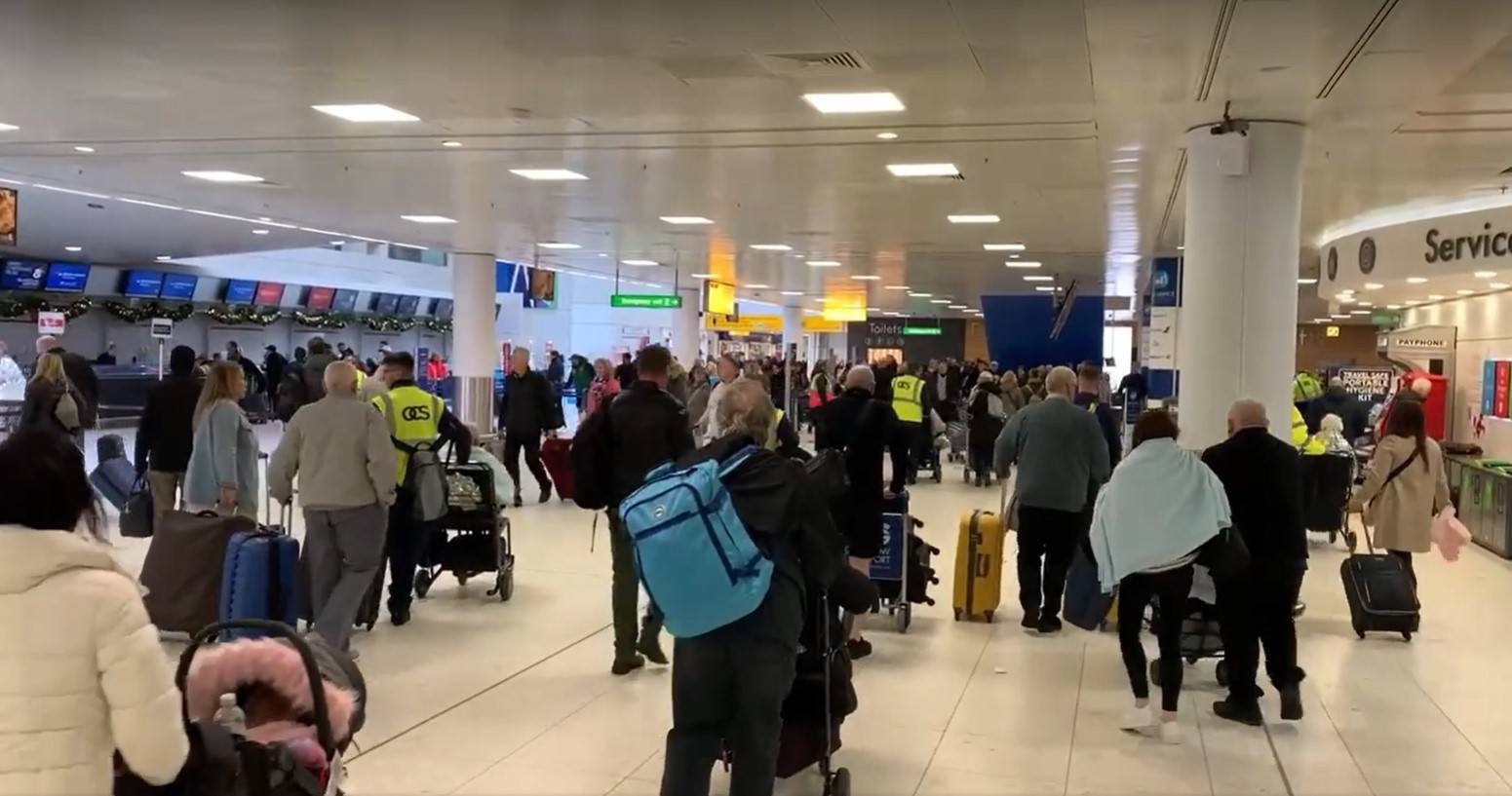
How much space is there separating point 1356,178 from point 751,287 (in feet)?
67.2

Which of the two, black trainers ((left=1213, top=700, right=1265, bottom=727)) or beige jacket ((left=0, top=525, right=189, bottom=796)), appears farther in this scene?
black trainers ((left=1213, top=700, right=1265, bottom=727))

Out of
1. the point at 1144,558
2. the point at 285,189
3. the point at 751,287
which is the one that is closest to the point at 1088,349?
the point at 751,287

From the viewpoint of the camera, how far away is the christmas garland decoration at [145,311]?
28000 mm

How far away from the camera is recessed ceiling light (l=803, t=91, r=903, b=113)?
25.7 feet

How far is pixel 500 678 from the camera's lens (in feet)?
21.4

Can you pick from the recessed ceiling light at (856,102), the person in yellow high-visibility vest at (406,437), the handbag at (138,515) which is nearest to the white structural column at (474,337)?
the handbag at (138,515)

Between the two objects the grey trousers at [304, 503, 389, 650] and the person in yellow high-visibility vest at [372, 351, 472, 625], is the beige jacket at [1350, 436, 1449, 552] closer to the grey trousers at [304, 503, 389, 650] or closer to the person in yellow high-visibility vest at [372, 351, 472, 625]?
the person in yellow high-visibility vest at [372, 351, 472, 625]

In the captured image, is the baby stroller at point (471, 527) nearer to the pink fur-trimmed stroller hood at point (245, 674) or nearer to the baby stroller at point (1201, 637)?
the baby stroller at point (1201, 637)

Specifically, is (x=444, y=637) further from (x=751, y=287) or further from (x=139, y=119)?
(x=751, y=287)

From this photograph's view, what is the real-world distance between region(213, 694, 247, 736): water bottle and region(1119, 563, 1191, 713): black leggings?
4002 millimetres

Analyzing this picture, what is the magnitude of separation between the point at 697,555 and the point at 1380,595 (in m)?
6.16

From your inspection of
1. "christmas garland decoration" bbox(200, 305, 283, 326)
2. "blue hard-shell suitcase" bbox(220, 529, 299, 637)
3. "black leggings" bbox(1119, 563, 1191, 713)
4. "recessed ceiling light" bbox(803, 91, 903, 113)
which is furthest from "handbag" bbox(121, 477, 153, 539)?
"christmas garland decoration" bbox(200, 305, 283, 326)

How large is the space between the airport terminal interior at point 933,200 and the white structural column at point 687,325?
13.2m

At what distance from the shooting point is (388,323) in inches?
1390
